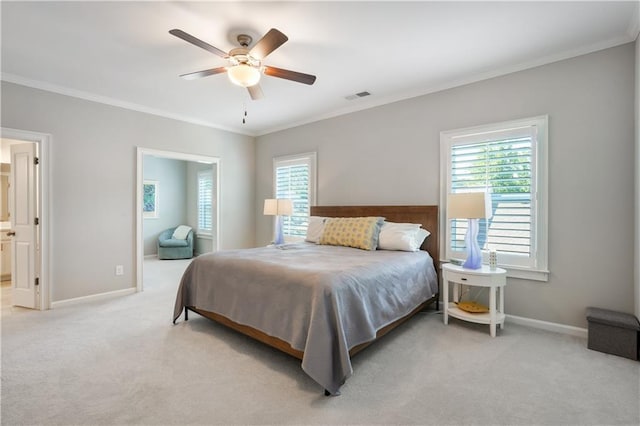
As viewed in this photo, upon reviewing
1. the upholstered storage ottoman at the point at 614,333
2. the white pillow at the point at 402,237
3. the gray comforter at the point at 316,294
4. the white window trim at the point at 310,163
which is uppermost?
the white window trim at the point at 310,163

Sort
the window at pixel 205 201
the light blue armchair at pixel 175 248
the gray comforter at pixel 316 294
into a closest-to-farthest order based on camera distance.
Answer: the gray comforter at pixel 316 294 < the light blue armchair at pixel 175 248 < the window at pixel 205 201

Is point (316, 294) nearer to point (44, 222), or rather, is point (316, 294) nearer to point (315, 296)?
point (315, 296)

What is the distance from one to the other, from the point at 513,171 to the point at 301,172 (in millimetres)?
3170

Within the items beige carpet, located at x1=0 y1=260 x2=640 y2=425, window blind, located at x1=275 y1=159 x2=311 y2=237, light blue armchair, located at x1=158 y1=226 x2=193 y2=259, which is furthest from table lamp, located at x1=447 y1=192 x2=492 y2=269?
light blue armchair, located at x1=158 y1=226 x2=193 y2=259

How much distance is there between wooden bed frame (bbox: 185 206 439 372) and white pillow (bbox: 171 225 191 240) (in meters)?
4.17

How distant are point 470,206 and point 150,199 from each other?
7368 mm

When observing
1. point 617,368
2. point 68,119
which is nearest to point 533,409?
point 617,368

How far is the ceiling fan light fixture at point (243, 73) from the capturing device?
2.55 meters

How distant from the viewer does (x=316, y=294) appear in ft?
6.65

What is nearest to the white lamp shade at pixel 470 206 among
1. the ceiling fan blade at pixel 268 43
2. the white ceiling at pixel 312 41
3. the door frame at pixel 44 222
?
the white ceiling at pixel 312 41

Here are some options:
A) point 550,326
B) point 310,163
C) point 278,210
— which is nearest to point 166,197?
point 278,210

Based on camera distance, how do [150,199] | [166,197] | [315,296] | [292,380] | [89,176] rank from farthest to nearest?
[166,197], [150,199], [89,176], [292,380], [315,296]

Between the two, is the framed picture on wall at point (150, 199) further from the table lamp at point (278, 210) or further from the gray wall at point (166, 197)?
the table lamp at point (278, 210)

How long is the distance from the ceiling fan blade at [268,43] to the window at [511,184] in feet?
7.70
